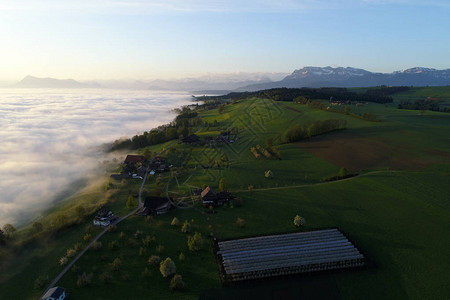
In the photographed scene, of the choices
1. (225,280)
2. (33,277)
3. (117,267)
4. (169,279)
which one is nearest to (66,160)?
(33,277)

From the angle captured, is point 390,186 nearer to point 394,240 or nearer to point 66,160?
point 394,240

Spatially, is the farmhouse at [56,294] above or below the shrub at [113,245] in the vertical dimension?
above

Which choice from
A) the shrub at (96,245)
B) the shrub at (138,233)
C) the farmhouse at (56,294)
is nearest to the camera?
the farmhouse at (56,294)

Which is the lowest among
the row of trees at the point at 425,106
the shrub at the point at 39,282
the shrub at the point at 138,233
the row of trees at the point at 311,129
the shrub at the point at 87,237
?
the shrub at the point at 39,282

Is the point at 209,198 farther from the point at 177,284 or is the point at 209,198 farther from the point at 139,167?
the point at 139,167

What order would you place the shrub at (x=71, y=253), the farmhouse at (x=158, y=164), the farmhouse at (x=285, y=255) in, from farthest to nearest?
the farmhouse at (x=158, y=164)
the shrub at (x=71, y=253)
the farmhouse at (x=285, y=255)

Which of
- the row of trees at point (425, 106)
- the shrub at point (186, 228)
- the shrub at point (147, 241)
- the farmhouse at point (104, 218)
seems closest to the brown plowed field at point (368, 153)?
the shrub at point (186, 228)

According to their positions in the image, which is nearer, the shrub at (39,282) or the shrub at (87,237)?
the shrub at (39,282)

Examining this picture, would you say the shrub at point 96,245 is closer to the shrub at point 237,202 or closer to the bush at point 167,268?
the bush at point 167,268
